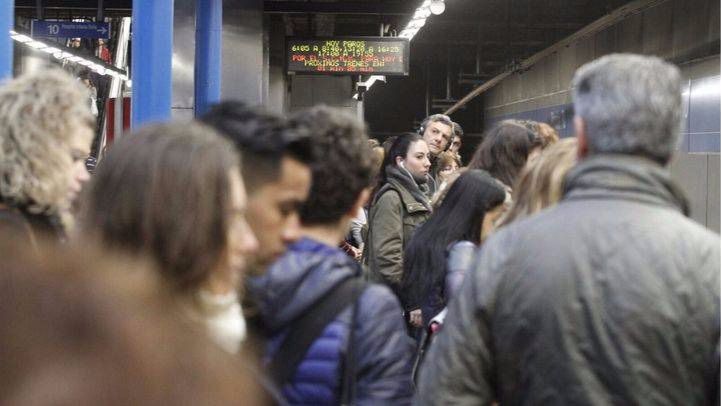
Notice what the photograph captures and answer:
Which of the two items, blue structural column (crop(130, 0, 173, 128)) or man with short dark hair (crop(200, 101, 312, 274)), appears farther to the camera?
blue structural column (crop(130, 0, 173, 128))

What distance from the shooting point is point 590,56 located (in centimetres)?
2484

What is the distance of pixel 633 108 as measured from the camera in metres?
2.28

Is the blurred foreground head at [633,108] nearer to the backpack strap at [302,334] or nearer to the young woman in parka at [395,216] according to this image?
the backpack strap at [302,334]

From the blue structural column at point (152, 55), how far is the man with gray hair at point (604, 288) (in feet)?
15.8

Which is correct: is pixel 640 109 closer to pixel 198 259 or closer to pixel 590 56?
pixel 198 259

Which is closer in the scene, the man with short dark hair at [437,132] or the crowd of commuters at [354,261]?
the crowd of commuters at [354,261]

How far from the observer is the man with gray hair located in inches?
85.4

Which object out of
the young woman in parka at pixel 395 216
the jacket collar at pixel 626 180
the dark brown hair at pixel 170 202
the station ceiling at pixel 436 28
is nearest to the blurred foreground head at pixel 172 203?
the dark brown hair at pixel 170 202

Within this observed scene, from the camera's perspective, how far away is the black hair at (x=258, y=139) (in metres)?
2.40

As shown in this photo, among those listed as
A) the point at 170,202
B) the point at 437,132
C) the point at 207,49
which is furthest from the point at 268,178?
the point at 207,49

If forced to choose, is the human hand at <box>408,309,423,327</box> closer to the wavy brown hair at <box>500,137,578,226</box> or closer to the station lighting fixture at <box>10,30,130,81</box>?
the wavy brown hair at <box>500,137,578,226</box>

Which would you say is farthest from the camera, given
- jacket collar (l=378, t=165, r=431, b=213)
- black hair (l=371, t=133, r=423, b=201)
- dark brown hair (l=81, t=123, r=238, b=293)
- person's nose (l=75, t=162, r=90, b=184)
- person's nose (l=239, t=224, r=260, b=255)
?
black hair (l=371, t=133, r=423, b=201)

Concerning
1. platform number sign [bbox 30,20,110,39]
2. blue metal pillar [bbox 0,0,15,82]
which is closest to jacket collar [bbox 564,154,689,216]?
blue metal pillar [bbox 0,0,15,82]

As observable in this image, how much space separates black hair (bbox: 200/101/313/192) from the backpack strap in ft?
1.20
